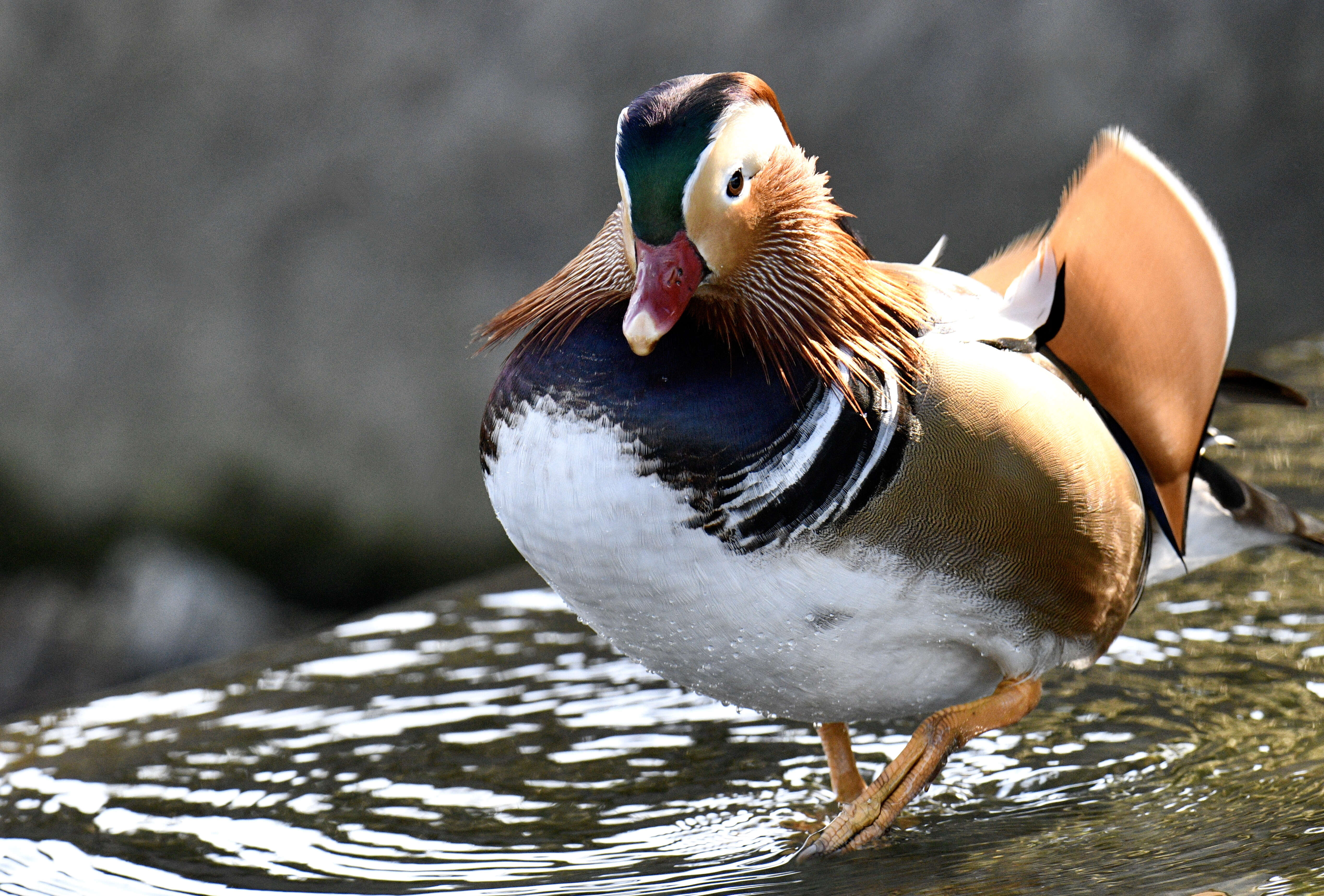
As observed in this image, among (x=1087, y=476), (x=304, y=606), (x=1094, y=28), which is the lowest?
(x=1087, y=476)

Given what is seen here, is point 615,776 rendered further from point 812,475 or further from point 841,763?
point 812,475

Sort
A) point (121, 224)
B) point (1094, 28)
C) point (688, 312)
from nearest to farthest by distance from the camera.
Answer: point (688, 312), point (121, 224), point (1094, 28)

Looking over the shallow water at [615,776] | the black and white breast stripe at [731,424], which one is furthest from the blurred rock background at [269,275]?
the black and white breast stripe at [731,424]

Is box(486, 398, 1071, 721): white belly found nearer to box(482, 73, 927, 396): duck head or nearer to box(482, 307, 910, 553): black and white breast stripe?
box(482, 307, 910, 553): black and white breast stripe

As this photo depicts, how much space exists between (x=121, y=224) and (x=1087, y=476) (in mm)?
3159

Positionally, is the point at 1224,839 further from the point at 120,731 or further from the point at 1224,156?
the point at 1224,156

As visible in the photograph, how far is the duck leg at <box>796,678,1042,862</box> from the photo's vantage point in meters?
1.93

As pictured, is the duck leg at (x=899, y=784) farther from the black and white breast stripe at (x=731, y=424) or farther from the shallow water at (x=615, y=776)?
the black and white breast stripe at (x=731, y=424)

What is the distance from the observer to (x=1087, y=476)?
1911 mm

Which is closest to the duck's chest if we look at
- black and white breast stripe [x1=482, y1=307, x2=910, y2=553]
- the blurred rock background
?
black and white breast stripe [x1=482, y1=307, x2=910, y2=553]

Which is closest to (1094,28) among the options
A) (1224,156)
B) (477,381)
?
(1224,156)

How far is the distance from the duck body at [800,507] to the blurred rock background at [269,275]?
2.49 metres

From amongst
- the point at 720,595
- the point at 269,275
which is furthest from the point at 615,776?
the point at 269,275

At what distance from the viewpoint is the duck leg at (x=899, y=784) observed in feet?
6.35
